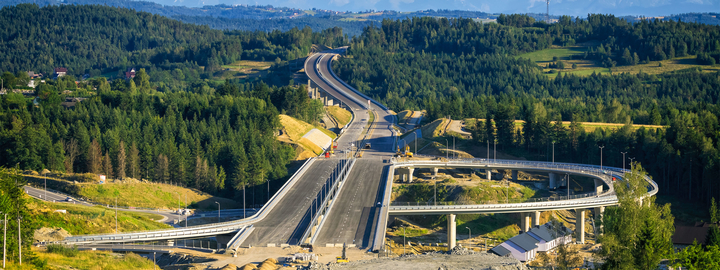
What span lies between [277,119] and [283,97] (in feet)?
86.3

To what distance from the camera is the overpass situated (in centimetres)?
8856

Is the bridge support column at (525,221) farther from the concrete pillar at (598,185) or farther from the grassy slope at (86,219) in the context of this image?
the grassy slope at (86,219)

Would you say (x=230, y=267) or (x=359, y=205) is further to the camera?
(x=359, y=205)

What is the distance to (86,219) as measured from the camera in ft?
307

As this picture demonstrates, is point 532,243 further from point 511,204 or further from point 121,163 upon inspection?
point 121,163

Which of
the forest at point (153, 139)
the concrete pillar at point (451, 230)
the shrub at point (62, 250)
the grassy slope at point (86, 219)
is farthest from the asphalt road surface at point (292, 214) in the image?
the concrete pillar at point (451, 230)

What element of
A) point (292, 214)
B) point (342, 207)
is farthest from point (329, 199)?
point (292, 214)

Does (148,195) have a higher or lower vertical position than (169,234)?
lower

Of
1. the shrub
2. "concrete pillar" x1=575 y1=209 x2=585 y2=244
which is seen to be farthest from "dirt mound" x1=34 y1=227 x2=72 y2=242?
"concrete pillar" x1=575 y1=209 x2=585 y2=244

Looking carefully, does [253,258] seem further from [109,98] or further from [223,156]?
[109,98]

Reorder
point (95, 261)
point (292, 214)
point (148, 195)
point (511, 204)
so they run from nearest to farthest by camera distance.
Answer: point (95, 261) → point (292, 214) → point (511, 204) → point (148, 195)

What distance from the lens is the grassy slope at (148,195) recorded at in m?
116

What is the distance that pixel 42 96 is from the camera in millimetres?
181500

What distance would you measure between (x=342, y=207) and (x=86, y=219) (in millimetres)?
35009
